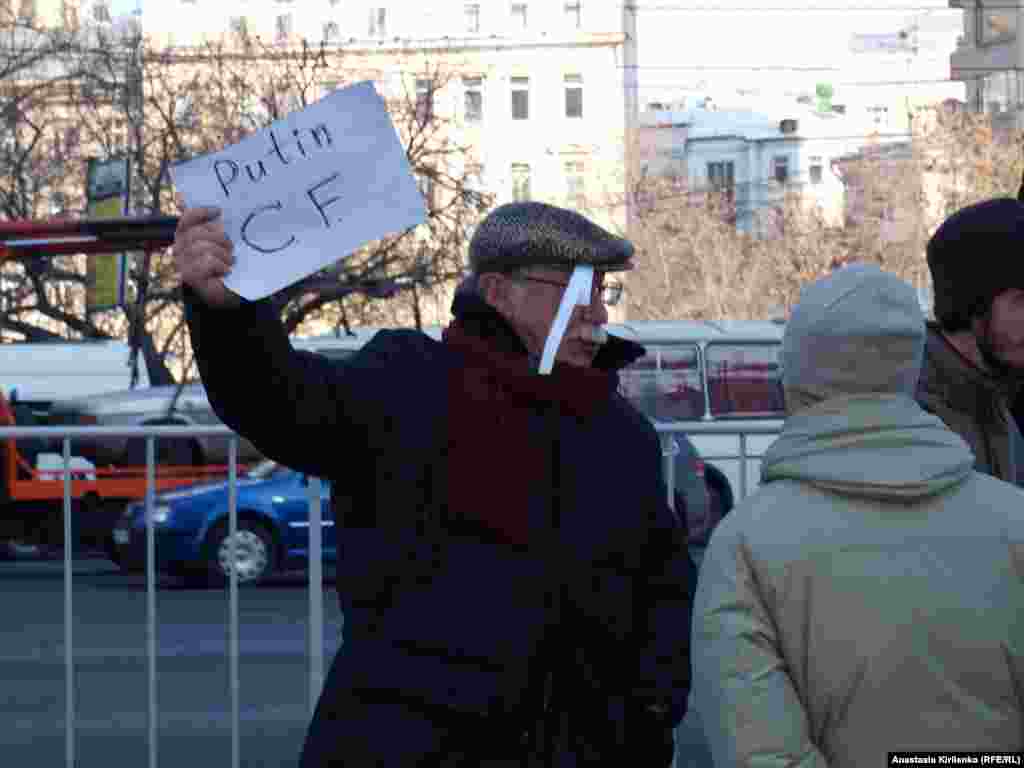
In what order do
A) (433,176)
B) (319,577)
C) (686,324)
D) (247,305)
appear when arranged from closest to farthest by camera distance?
1. (247,305)
2. (319,577)
3. (686,324)
4. (433,176)

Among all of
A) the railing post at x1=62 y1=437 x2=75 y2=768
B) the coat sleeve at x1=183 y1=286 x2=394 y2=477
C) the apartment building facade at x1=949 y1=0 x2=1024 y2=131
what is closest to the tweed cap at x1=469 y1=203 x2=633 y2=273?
the coat sleeve at x1=183 y1=286 x2=394 y2=477

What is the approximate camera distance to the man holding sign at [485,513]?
103 inches

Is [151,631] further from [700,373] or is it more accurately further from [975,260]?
[700,373]

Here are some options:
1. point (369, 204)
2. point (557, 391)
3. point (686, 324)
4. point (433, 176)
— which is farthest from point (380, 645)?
point (433, 176)

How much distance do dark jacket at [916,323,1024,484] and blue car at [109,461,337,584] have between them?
1.85m

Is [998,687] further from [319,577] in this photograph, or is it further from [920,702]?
[319,577]

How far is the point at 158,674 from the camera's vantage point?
4.91m

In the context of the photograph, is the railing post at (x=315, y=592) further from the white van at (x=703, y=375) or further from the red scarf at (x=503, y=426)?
the white van at (x=703, y=375)

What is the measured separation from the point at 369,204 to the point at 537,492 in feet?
1.59

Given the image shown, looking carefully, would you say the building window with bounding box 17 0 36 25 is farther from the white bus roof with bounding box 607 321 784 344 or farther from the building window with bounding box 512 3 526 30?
the building window with bounding box 512 3 526 30

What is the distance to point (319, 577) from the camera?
483 centimetres

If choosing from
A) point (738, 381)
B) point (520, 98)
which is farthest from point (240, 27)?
point (520, 98)

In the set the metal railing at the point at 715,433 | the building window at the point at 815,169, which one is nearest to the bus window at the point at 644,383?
the metal railing at the point at 715,433

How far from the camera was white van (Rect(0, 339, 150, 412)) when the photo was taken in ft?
84.0
